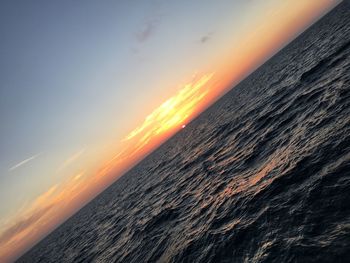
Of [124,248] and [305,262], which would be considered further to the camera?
[124,248]

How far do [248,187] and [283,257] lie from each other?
7.85 meters

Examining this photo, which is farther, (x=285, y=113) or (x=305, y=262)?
(x=285, y=113)

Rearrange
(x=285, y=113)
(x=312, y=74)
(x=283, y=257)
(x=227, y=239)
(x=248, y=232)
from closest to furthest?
(x=283, y=257)
(x=248, y=232)
(x=227, y=239)
(x=285, y=113)
(x=312, y=74)

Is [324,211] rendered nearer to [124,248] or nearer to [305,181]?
[305,181]

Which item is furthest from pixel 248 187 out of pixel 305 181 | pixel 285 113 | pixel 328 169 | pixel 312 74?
pixel 312 74

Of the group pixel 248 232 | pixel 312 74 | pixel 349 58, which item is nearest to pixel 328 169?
pixel 248 232

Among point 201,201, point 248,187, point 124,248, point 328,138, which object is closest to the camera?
point 328,138

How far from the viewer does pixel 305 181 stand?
1346 cm

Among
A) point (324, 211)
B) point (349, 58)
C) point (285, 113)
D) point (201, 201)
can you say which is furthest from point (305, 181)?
point (349, 58)

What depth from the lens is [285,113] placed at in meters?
26.9

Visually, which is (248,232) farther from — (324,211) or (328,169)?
(328,169)

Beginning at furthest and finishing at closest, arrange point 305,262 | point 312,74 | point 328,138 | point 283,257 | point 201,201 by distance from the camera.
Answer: point 312,74 < point 201,201 < point 328,138 < point 283,257 < point 305,262

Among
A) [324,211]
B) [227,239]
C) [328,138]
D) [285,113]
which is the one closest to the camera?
[324,211]

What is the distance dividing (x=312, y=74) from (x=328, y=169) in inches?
977
